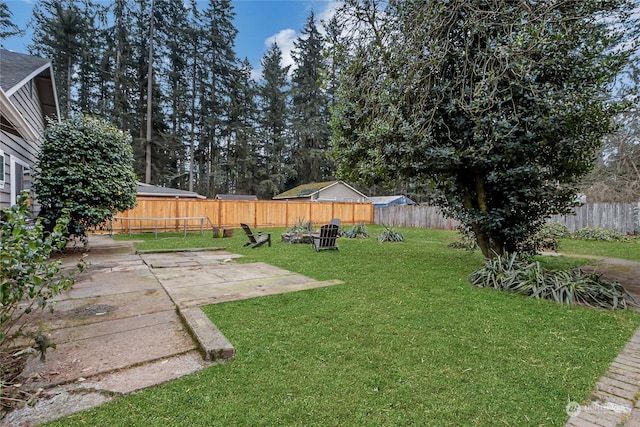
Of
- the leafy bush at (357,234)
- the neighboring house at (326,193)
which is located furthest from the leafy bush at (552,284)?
the neighboring house at (326,193)

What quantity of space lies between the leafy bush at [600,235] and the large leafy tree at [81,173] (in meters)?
15.8

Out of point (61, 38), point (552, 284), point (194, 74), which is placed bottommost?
point (552, 284)

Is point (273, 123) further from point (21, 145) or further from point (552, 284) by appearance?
point (552, 284)

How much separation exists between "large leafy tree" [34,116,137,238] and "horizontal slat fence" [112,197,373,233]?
3909 millimetres

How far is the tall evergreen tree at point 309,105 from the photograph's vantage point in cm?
2906

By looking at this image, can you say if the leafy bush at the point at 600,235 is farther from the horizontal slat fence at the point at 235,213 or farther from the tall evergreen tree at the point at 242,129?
the tall evergreen tree at the point at 242,129

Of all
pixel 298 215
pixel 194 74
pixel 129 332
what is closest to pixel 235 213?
pixel 298 215

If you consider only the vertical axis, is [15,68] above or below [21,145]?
above

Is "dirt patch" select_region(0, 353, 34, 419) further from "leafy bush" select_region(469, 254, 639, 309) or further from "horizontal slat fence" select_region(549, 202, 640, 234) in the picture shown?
"horizontal slat fence" select_region(549, 202, 640, 234)

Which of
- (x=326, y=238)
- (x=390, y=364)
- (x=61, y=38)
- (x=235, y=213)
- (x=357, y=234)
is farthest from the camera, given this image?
(x=61, y=38)

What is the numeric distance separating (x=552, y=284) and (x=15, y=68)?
11.2m

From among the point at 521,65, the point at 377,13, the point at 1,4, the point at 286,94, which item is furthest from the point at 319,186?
the point at 1,4

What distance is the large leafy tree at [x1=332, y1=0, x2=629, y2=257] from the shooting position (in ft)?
14.2

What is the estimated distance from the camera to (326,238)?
828 centimetres
